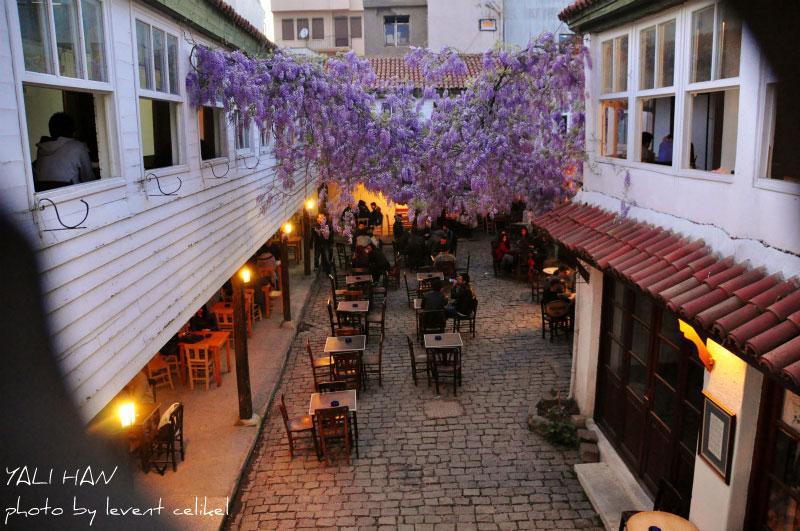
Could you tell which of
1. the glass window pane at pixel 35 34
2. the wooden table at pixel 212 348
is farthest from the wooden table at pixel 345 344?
the glass window pane at pixel 35 34

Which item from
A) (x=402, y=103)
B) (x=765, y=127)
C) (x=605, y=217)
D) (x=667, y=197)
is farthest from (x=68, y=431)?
(x=402, y=103)

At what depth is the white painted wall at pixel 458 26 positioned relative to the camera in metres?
33.8

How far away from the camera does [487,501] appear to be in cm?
891

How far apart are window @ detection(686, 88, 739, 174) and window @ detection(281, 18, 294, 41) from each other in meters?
36.8

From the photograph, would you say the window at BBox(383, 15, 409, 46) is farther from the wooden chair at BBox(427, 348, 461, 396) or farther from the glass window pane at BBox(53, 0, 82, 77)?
the glass window pane at BBox(53, 0, 82, 77)

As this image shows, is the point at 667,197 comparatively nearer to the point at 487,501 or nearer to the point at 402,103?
the point at 487,501

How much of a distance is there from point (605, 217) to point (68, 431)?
7268mm

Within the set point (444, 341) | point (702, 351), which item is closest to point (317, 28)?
point (444, 341)

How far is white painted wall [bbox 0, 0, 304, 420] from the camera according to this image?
14.5ft

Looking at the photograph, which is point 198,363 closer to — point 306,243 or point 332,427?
point 332,427

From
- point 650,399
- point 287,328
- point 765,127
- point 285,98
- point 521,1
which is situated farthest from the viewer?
point 521,1

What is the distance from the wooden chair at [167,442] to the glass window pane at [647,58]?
807 centimetres

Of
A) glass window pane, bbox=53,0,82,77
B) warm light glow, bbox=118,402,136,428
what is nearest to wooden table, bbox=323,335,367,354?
warm light glow, bbox=118,402,136,428

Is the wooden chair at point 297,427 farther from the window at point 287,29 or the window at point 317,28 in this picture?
the window at point 287,29
